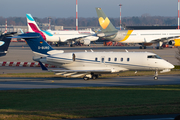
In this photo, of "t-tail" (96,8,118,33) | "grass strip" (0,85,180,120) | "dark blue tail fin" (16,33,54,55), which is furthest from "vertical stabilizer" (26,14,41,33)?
"grass strip" (0,85,180,120)

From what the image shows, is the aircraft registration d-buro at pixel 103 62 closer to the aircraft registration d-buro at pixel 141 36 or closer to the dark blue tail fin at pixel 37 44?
the dark blue tail fin at pixel 37 44

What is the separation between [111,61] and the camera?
95.8ft

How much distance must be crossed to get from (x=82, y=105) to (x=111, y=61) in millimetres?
14382

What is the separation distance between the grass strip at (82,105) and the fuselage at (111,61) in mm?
10124

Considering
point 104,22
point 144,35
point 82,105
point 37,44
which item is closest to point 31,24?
point 104,22

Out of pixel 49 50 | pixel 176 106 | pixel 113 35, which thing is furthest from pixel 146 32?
pixel 176 106

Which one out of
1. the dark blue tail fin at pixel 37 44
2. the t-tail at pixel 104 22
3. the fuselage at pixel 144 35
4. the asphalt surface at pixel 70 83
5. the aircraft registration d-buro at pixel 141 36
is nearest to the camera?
the asphalt surface at pixel 70 83

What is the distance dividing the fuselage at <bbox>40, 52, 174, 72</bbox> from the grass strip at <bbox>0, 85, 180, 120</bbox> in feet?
33.2

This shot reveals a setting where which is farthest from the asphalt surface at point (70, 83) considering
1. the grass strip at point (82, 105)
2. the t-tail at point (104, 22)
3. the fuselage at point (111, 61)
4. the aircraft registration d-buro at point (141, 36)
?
the aircraft registration d-buro at point (141, 36)

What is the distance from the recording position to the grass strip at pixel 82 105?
13.2 meters

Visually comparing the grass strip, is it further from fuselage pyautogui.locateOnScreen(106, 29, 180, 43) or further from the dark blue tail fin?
fuselage pyautogui.locateOnScreen(106, 29, 180, 43)

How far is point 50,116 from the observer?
507 inches

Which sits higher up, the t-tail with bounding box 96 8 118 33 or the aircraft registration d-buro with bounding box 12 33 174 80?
the t-tail with bounding box 96 8 118 33

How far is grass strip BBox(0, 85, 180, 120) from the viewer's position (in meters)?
13.2
